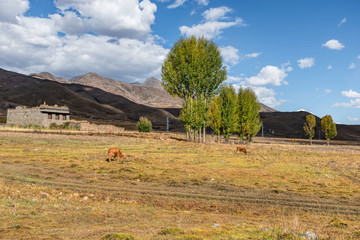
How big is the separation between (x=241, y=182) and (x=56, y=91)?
676 ft

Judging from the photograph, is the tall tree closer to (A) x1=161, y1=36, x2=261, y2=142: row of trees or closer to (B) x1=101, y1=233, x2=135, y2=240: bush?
(A) x1=161, y1=36, x2=261, y2=142: row of trees

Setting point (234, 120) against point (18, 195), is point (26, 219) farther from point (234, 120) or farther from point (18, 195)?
point (234, 120)

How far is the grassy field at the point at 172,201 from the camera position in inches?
309

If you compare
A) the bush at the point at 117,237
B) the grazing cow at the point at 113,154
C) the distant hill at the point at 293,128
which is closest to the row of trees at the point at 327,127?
the distant hill at the point at 293,128

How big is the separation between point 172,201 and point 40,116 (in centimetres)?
6476

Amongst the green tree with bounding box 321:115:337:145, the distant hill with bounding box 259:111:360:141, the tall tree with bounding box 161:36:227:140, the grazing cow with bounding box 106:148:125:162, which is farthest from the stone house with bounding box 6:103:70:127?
the distant hill with bounding box 259:111:360:141

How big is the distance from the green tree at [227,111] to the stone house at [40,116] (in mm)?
42017

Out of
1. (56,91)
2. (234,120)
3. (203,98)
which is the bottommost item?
(234,120)

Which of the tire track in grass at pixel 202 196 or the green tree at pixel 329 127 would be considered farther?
the green tree at pixel 329 127

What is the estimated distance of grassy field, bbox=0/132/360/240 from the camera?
7.84 m

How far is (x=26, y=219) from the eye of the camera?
8805 mm

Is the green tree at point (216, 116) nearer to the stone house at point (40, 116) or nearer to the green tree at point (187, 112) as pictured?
the green tree at point (187, 112)

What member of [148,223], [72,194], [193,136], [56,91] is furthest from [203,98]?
[56,91]

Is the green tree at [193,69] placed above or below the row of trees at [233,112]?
above
